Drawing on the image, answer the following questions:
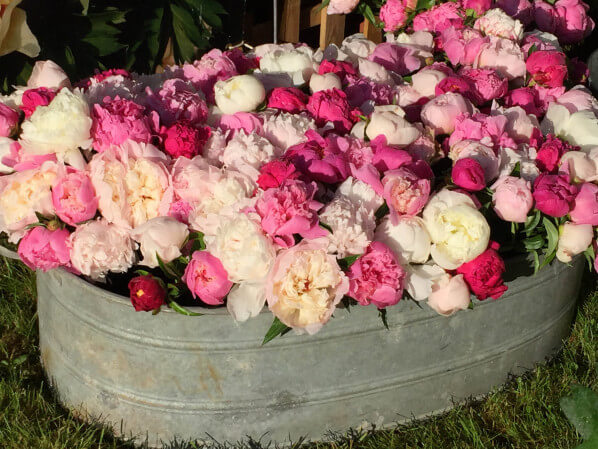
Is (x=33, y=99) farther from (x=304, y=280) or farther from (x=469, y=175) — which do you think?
(x=469, y=175)

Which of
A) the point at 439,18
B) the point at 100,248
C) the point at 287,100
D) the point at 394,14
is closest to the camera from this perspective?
the point at 100,248

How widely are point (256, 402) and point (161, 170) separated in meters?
0.47

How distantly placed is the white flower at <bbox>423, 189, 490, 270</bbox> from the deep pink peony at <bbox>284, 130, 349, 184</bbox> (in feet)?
0.53

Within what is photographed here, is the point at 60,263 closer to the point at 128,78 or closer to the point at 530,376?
the point at 128,78

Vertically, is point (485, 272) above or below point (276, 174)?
below

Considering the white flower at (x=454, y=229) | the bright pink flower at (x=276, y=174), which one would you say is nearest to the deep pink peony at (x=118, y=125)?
the bright pink flower at (x=276, y=174)

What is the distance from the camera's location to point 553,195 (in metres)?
1.33

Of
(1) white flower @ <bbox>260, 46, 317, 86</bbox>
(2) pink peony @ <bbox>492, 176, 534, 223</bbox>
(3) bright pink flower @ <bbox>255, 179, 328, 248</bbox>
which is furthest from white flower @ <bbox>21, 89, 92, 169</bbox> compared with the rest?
(2) pink peony @ <bbox>492, 176, 534, 223</bbox>

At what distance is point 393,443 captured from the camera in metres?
1.57

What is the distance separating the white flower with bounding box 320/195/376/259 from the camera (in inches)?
48.4

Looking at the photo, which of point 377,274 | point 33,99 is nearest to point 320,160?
point 377,274

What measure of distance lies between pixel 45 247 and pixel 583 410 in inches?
39.5

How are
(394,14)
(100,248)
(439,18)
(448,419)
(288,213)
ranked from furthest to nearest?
(394,14) → (439,18) → (448,419) → (100,248) → (288,213)

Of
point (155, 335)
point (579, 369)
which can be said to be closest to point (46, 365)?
point (155, 335)
